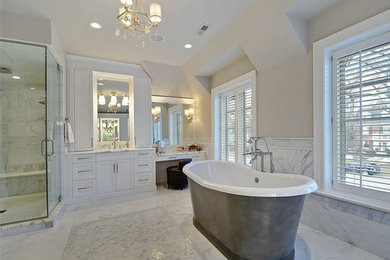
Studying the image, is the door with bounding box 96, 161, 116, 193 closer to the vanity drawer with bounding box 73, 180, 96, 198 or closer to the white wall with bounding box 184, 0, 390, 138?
the vanity drawer with bounding box 73, 180, 96, 198

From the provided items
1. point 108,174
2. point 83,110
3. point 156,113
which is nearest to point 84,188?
point 108,174

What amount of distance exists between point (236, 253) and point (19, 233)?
8.76 ft

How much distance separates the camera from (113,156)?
143 inches

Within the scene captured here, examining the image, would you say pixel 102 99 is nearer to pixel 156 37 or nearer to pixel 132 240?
pixel 156 37

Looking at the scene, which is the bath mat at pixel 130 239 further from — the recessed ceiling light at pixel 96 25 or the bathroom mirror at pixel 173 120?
the recessed ceiling light at pixel 96 25

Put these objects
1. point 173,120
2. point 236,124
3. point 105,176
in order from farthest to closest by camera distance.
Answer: point 173,120 → point 236,124 → point 105,176

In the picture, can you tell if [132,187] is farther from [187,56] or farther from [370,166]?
[370,166]

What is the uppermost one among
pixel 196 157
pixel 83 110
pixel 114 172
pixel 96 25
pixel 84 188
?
pixel 96 25

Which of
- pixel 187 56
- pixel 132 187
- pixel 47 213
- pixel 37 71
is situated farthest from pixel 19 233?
pixel 187 56

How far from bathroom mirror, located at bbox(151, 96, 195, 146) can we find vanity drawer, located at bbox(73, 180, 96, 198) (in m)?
1.64

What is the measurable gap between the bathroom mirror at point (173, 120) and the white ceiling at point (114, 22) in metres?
1.28

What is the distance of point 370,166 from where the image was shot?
6.21ft

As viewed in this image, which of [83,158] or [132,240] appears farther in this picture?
[83,158]

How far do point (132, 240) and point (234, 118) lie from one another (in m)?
2.86
